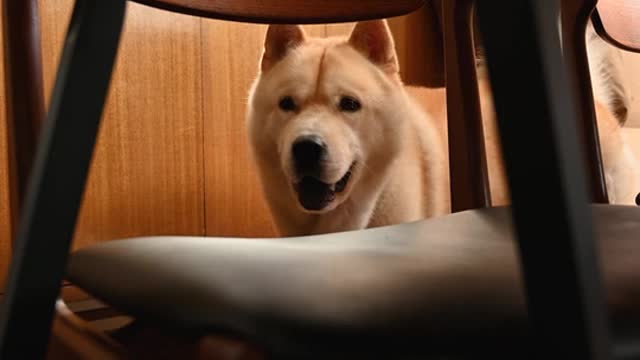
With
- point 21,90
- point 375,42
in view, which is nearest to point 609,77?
point 375,42

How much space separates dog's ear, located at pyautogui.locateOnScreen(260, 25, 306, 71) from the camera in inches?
63.2

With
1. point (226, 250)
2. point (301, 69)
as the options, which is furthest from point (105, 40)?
point (301, 69)

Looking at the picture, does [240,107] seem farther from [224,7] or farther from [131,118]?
[224,7]

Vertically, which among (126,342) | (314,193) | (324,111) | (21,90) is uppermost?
(324,111)

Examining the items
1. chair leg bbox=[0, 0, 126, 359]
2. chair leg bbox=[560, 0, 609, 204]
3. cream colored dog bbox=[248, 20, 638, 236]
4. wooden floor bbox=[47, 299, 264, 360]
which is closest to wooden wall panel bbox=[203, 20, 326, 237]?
cream colored dog bbox=[248, 20, 638, 236]

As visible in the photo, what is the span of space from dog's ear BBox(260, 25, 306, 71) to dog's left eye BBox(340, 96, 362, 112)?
0.54 feet

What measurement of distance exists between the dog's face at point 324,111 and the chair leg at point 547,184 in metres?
1.28

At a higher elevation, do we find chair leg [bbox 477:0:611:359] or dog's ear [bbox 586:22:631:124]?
dog's ear [bbox 586:22:631:124]

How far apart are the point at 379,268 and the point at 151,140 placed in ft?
4.76

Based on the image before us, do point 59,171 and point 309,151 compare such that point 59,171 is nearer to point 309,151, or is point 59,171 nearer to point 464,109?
point 464,109

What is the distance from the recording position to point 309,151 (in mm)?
1516

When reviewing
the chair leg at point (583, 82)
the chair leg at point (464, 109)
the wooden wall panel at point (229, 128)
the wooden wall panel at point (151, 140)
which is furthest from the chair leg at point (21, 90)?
the wooden wall panel at point (229, 128)

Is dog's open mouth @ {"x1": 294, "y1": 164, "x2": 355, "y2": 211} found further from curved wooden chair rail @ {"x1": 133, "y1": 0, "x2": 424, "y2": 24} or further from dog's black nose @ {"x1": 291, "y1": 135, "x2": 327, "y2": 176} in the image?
curved wooden chair rail @ {"x1": 133, "y1": 0, "x2": 424, "y2": 24}

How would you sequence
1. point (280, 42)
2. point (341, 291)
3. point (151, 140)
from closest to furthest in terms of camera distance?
1. point (341, 291)
2. point (280, 42)
3. point (151, 140)
